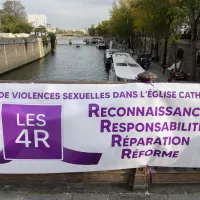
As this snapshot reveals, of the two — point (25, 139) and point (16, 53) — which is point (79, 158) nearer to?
point (25, 139)

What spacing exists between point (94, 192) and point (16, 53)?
50.5 meters

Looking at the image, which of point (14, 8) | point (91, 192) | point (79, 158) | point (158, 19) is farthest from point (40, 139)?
point (14, 8)

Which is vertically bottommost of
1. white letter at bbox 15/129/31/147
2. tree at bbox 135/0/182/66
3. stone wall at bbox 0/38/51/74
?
stone wall at bbox 0/38/51/74

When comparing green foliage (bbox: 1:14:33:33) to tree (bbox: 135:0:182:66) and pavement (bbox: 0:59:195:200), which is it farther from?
pavement (bbox: 0:59:195:200)

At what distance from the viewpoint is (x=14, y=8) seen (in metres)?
103

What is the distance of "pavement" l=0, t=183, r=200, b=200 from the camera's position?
400cm

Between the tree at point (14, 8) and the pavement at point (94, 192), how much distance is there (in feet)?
344

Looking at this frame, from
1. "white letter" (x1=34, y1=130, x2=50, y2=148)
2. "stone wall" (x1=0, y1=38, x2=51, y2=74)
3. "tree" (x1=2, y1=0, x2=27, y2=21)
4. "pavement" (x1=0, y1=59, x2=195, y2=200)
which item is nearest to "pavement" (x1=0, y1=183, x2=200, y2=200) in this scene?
"pavement" (x1=0, y1=59, x2=195, y2=200)

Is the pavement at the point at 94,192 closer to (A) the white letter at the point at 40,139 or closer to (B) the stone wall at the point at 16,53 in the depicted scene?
(A) the white letter at the point at 40,139

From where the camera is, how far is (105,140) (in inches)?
162

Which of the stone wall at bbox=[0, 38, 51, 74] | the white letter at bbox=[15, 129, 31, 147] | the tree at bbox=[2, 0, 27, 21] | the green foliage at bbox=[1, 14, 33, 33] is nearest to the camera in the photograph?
the white letter at bbox=[15, 129, 31, 147]

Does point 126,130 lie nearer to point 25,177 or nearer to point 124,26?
point 25,177

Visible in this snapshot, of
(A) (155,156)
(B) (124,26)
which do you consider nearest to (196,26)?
(A) (155,156)

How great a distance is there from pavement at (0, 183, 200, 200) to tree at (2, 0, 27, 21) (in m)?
105
